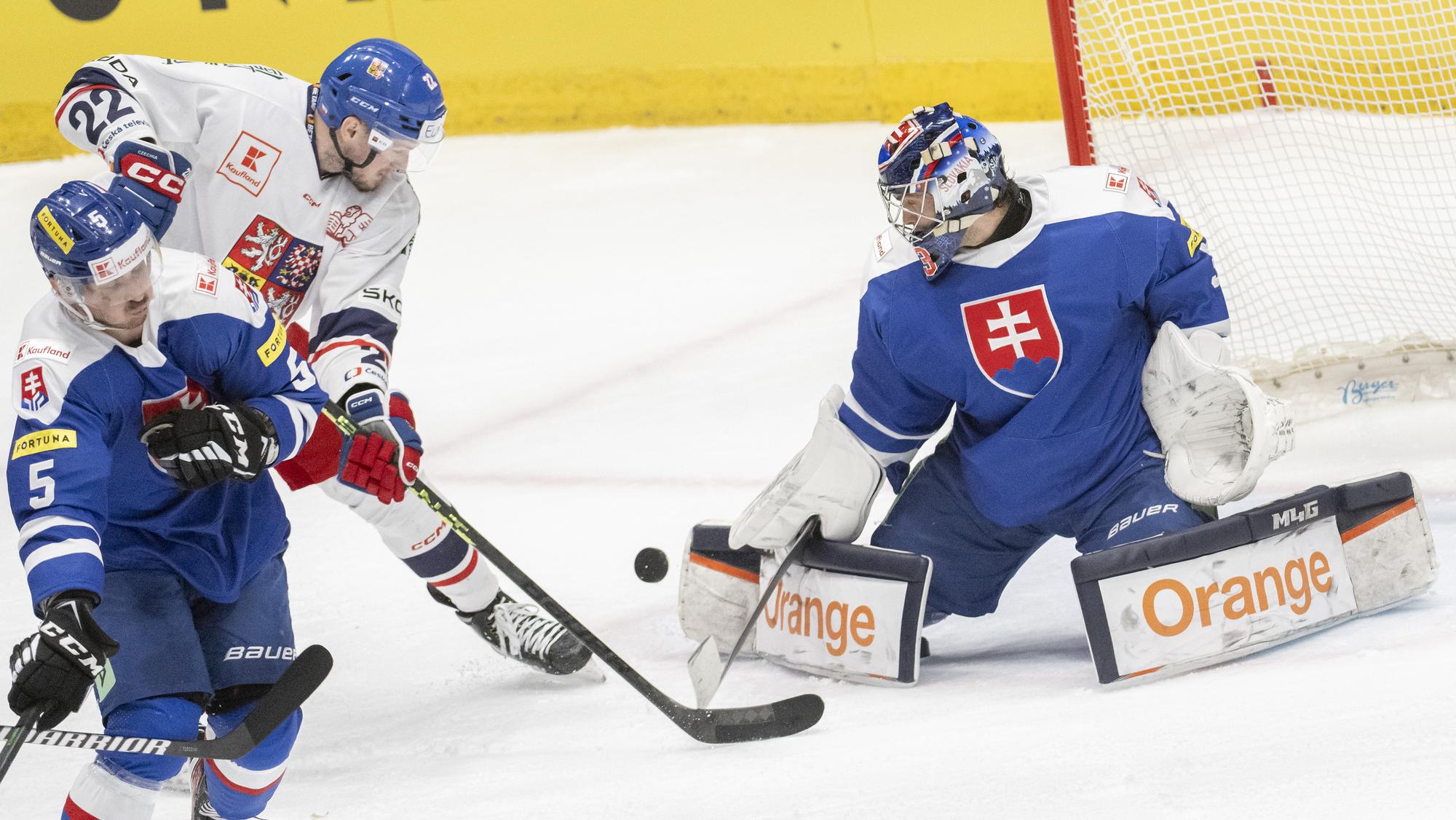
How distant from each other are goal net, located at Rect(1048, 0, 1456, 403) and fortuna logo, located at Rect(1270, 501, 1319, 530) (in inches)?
48.5

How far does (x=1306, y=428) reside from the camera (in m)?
3.68

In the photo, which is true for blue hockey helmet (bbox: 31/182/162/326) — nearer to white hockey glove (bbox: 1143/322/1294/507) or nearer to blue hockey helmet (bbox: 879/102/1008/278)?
blue hockey helmet (bbox: 879/102/1008/278)

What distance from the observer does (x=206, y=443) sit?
217 cm

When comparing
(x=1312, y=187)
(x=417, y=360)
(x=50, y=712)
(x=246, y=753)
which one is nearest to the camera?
(x=50, y=712)

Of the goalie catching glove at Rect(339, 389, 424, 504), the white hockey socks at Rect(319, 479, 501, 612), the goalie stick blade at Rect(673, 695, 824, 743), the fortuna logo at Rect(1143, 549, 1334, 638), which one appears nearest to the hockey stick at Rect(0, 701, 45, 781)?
the goalie catching glove at Rect(339, 389, 424, 504)

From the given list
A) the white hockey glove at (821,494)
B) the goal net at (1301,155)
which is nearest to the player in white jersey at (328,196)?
the white hockey glove at (821,494)

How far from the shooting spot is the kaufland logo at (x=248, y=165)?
2.95 m

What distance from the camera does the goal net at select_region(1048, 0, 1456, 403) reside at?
3.73 meters

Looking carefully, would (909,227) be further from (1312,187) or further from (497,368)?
(497,368)

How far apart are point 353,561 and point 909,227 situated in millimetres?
1788

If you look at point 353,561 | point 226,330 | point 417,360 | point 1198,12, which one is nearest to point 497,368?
point 417,360

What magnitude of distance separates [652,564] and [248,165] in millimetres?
1073

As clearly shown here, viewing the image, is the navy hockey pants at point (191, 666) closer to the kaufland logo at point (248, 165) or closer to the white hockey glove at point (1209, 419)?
the kaufland logo at point (248, 165)

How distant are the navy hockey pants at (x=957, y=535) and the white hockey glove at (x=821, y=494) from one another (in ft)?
0.39
